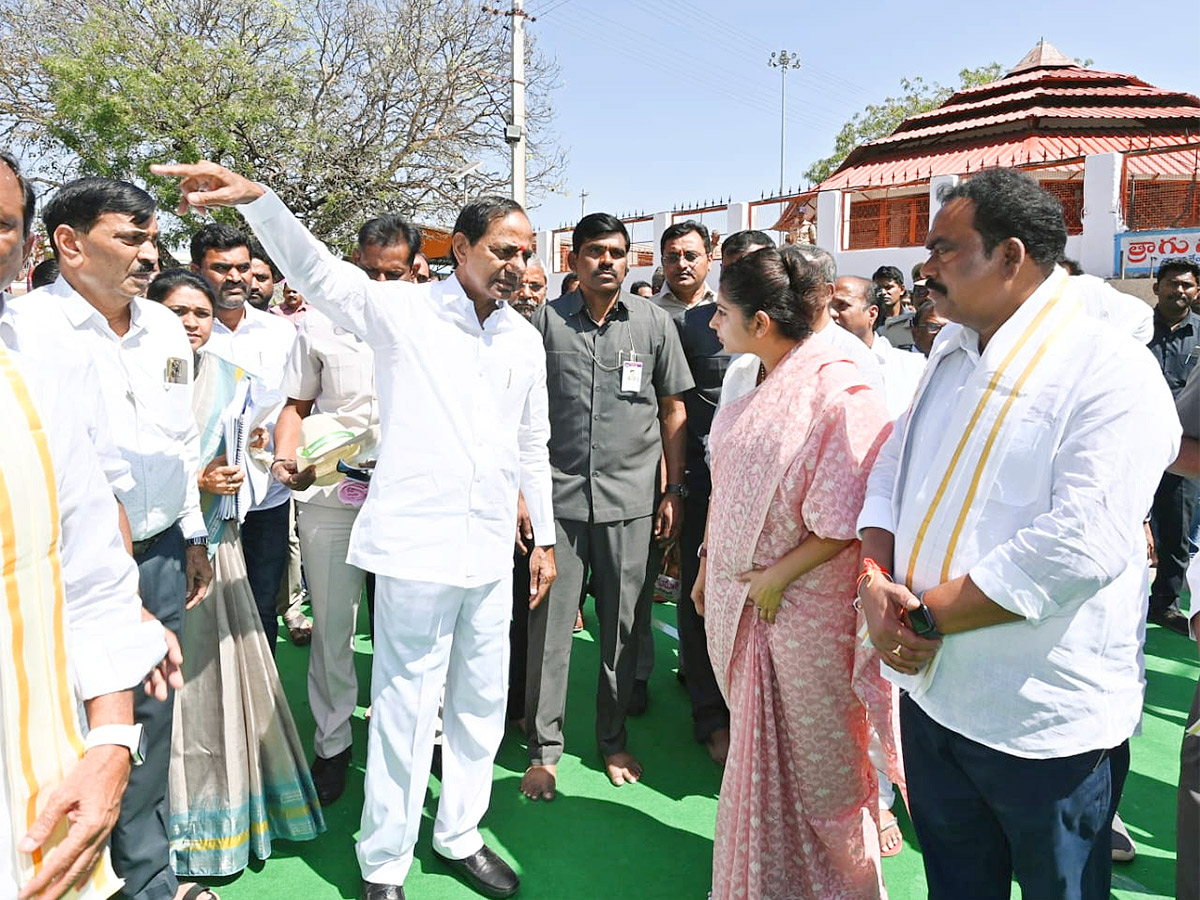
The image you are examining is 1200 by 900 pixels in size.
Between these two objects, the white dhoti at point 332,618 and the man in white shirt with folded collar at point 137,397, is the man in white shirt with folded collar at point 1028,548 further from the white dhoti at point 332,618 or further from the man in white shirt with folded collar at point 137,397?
the white dhoti at point 332,618

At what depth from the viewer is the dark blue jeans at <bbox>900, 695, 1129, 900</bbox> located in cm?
173

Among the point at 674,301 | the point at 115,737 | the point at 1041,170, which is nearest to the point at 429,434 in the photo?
the point at 115,737

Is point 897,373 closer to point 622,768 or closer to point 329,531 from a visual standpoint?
point 622,768

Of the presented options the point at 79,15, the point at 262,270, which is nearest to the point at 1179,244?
the point at 262,270

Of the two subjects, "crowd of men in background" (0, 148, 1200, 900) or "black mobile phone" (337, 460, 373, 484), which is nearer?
"crowd of men in background" (0, 148, 1200, 900)

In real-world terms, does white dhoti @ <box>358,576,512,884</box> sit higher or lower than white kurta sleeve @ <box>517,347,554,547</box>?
lower

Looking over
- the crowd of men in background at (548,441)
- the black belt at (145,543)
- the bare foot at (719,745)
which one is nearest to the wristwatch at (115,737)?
the crowd of men in background at (548,441)

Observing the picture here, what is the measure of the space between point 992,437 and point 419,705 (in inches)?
69.4

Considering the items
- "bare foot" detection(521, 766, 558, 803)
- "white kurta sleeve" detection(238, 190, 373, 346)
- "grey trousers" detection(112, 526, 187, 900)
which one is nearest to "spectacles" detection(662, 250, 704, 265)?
"white kurta sleeve" detection(238, 190, 373, 346)

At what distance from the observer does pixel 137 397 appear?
7.77 feet

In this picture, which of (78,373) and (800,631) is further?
(800,631)

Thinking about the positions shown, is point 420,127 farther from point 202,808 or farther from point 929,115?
point 202,808

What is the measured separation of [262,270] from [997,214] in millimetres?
4297

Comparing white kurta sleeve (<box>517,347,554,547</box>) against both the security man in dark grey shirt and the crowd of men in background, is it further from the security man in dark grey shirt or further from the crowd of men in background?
the security man in dark grey shirt
